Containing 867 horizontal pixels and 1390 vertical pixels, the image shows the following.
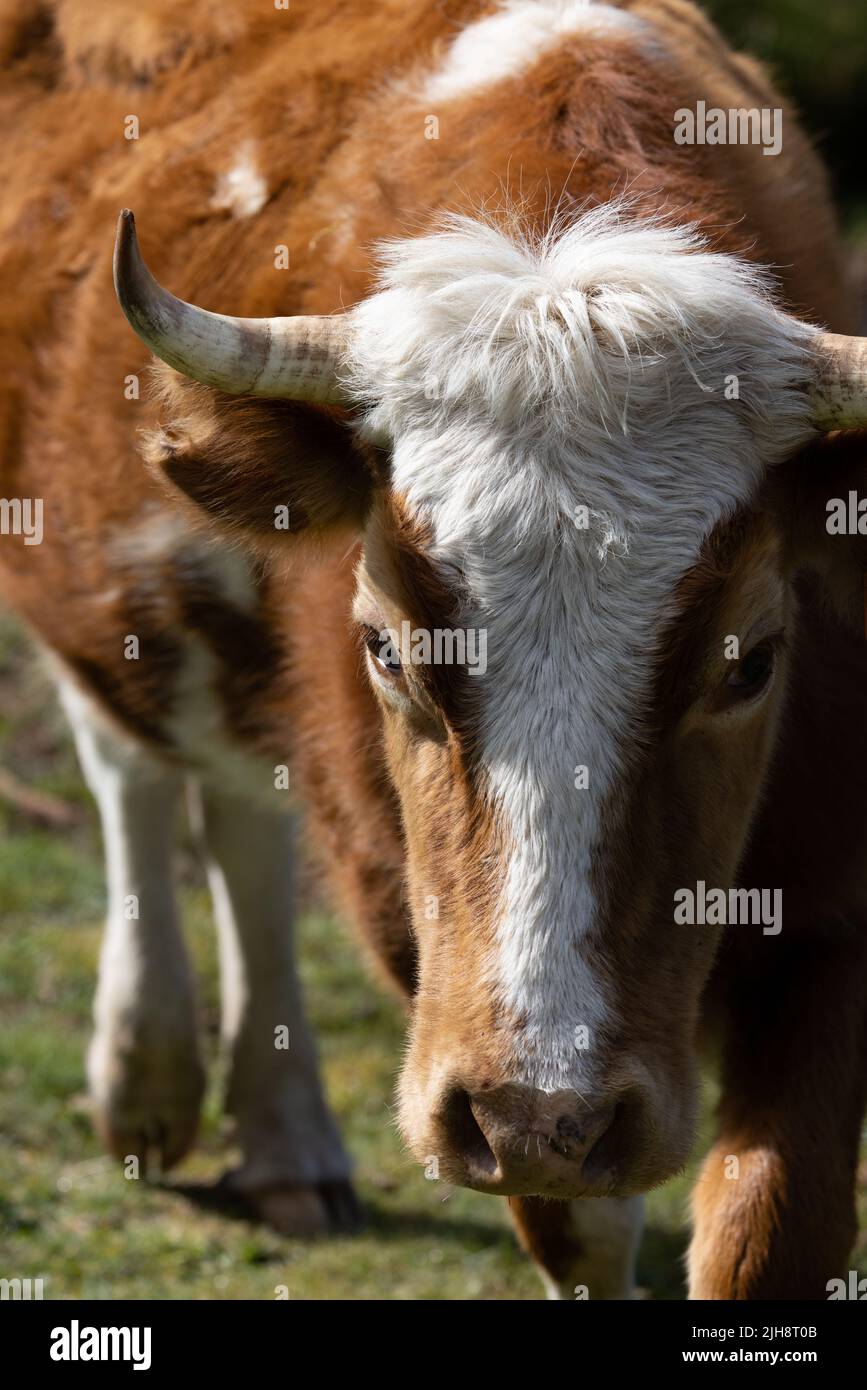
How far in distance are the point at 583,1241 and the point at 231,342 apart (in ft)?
7.19

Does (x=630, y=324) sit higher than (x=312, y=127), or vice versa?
(x=312, y=127)

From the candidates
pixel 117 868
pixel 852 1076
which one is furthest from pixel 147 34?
pixel 852 1076

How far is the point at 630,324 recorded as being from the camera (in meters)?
3.26

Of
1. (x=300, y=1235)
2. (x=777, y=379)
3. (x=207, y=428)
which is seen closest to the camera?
(x=777, y=379)

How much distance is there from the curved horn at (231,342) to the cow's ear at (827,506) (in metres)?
0.84

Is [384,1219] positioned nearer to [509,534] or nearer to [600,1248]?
[600,1248]

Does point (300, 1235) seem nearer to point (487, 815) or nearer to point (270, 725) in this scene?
point (270, 725)

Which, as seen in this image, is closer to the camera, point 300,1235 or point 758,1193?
point 758,1193

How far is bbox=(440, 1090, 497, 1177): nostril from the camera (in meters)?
3.09

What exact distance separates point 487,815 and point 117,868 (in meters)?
3.15

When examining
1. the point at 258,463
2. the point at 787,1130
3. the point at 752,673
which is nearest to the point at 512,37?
the point at 258,463

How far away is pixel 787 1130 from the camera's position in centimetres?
378

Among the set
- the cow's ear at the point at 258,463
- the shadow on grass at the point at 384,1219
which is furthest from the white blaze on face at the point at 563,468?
the shadow on grass at the point at 384,1219
